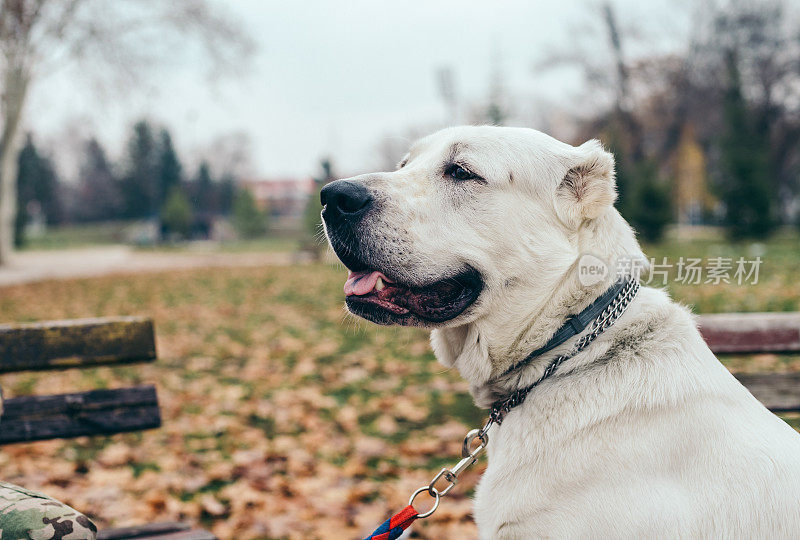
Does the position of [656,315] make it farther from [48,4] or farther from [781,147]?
[781,147]

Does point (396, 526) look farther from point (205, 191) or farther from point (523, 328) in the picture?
point (205, 191)

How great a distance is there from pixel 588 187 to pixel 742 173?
95.9ft

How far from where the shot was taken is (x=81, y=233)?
6538 centimetres

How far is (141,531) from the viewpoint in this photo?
8.29 ft

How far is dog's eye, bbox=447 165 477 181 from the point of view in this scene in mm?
2320

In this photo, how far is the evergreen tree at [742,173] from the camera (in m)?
26.4

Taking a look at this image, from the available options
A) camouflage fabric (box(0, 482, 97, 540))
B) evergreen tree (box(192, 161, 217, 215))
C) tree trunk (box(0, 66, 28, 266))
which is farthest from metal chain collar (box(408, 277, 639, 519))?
evergreen tree (box(192, 161, 217, 215))

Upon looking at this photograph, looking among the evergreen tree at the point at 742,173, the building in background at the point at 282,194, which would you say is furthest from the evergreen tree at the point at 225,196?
the evergreen tree at the point at 742,173

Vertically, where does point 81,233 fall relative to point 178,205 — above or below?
below

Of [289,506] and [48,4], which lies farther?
[48,4]

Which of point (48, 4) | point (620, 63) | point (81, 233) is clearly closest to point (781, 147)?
point (620, 63)

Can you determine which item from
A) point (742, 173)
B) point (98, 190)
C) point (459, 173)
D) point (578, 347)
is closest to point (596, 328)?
point (578, 347)

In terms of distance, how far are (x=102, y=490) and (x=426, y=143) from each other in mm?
3007

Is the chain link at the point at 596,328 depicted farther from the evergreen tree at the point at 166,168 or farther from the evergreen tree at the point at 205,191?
the evergreen tree at the point at 205,191
